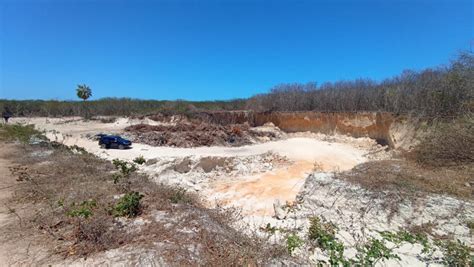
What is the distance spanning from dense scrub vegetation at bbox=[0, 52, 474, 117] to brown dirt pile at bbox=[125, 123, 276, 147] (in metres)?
9.14

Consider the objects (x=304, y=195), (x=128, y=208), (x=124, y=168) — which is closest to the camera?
(x=128, y=208)

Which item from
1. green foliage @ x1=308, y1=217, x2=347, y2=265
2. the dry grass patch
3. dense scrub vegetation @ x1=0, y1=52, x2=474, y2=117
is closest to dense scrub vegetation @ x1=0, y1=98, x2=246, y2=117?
dense scrub vegetation @ x1=0, y1=52, x2=474, y2=117

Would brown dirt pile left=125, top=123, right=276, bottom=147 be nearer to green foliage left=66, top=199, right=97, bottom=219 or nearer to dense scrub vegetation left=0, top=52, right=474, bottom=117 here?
dense scrub vegetation left=0, top=52, right=474, bottom=117

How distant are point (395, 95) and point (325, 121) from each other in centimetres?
Answer: 936

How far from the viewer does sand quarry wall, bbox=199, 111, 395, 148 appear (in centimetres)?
2403

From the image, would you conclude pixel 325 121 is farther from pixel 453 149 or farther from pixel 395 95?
pixel 453 149

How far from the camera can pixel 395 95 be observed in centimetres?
2253

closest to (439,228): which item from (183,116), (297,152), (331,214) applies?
(331,214)

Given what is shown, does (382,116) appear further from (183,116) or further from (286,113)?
(183,116)

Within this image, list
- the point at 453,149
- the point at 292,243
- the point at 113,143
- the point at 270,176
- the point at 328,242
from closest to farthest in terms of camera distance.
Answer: the point at 292,243
the point at 328,242
the point at 453,149
the point at 270,176
the point at 113,143

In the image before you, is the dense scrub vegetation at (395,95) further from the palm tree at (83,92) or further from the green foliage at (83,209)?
the palm tree at (83,92)

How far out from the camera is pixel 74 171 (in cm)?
905

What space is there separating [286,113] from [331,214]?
1203 inches

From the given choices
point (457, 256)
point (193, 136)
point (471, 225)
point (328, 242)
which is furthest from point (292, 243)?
point (193, 136)
